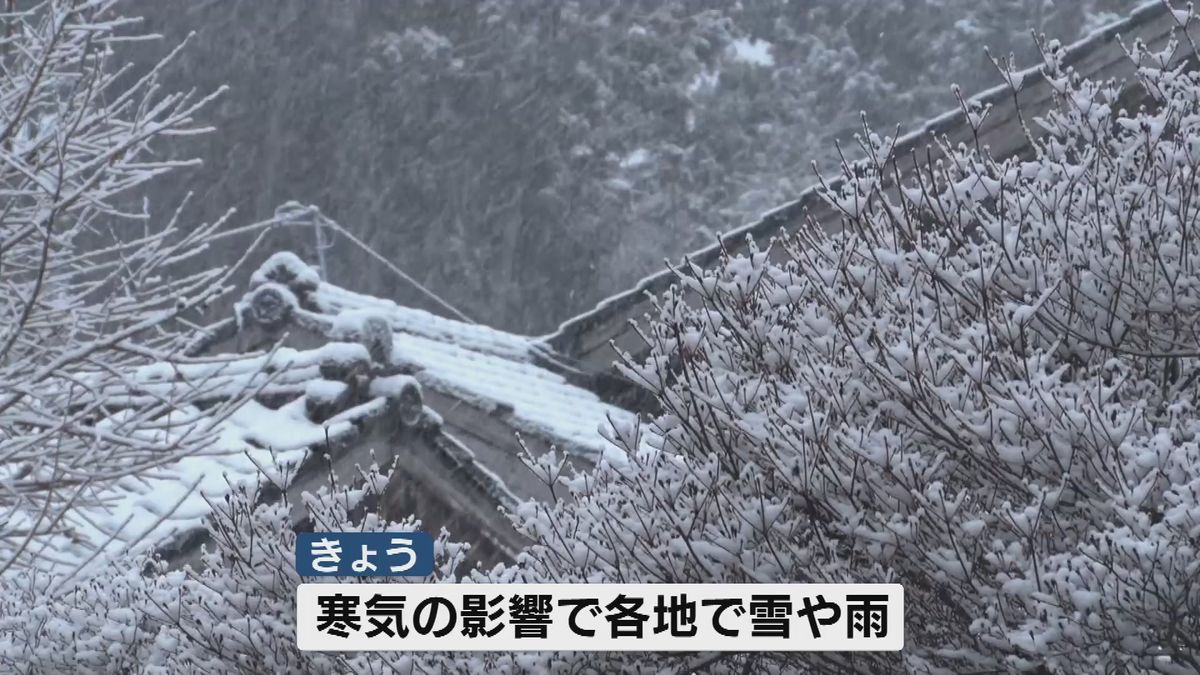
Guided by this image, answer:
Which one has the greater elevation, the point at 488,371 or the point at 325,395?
the point at 488,371

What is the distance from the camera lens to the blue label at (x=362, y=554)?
5.45 meters

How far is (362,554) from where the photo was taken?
5.50m

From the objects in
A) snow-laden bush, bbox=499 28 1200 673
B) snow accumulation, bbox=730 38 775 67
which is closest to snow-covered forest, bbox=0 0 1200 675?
snow-laden bush, bbox=499 28 1200 673

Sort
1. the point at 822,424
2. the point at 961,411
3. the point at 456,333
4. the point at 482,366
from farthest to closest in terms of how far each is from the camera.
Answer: the point at 456,333 < the point at 482,366 < the point at 822,424 < the point at 961,411

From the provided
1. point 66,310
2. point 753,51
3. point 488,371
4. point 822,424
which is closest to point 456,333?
point 488,371

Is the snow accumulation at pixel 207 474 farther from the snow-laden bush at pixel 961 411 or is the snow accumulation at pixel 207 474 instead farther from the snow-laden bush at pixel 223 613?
the snow-laden bush at pixel 961 411

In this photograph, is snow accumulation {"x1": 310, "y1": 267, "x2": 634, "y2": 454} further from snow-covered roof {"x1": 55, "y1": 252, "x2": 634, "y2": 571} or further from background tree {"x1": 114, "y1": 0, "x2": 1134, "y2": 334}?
background tree {"x1": 114, "y1": 0, "x2": 1134, "y2": 334}

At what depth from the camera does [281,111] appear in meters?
28.5

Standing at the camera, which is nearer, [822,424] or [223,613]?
[822,424]

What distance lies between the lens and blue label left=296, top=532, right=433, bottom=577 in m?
5.45

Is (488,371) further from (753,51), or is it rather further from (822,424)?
(753,51)

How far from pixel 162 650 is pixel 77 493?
75cm

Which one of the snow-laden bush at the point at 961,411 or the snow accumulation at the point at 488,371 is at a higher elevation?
the snow accumulation at the point at 488,371

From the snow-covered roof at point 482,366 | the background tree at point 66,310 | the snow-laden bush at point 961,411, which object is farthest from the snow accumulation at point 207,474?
the snow-laden bush at point 961,411
